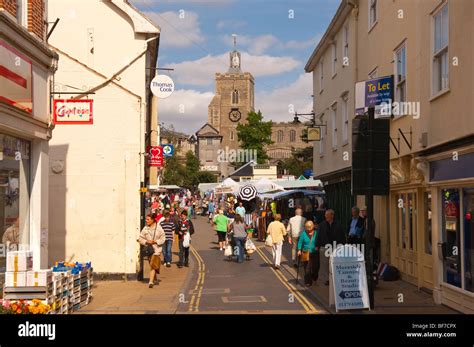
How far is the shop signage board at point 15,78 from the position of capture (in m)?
11.3

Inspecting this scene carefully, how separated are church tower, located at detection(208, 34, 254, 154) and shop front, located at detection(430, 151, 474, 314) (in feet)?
439

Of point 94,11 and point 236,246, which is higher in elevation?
point 94,11

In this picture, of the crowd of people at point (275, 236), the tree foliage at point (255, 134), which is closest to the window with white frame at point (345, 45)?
the crowd of people at point (275, 236)

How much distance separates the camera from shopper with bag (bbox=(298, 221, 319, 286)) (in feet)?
53.9

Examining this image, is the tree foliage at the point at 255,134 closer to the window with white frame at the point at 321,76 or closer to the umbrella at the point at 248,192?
the umbrella at the point at 248,192

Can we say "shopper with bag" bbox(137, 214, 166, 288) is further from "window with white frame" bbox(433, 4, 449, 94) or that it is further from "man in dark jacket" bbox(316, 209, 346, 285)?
"window with white frame" bbox(433, 4, 449, 94)

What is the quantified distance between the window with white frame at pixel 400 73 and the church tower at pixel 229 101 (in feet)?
426

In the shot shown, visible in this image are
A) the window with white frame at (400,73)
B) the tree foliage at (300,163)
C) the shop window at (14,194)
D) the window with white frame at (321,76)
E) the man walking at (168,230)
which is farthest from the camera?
the tree foliage at (300,163)

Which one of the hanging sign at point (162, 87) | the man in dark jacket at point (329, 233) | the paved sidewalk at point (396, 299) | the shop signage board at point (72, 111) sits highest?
the hanging sign at point (162, 87)

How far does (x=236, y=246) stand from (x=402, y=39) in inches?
374

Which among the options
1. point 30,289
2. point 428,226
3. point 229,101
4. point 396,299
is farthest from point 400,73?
point 229,101

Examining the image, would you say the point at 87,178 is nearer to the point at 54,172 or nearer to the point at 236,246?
the point at 54,172

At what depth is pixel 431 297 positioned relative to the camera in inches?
565
